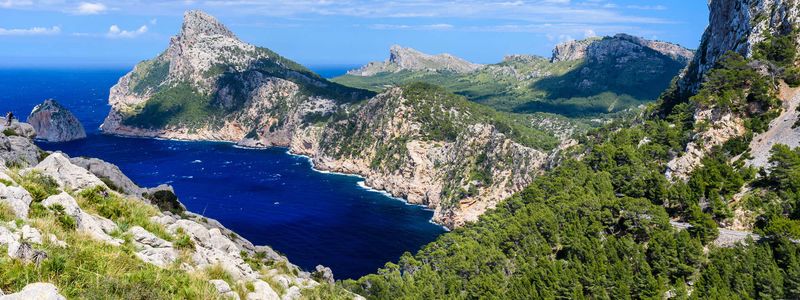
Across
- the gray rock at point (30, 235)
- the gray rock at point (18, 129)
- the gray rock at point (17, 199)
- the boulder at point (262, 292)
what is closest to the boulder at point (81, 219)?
the gray rock at point (17, 199)

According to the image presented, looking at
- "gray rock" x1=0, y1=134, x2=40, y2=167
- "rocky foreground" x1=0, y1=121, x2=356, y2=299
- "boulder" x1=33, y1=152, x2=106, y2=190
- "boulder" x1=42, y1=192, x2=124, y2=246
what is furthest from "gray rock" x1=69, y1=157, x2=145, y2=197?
"boulder" x1=42, y1=192, x2=124, y2=246

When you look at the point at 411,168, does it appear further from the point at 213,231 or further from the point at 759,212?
the point at 213,231

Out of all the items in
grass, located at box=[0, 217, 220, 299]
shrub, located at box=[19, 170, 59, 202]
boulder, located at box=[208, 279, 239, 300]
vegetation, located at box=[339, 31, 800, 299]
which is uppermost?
shrub, located at box=[19, 170, 59, 202]

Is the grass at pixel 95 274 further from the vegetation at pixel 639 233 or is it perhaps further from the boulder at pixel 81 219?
the vegetation at pixel 639 233

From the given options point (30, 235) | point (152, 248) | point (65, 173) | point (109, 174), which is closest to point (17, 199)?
point (30, 235)

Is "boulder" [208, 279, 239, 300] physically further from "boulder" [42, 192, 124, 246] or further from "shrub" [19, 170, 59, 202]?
"shrub" [19, 170, 59, 202]

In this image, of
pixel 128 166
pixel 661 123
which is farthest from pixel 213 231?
pixel 128 166
